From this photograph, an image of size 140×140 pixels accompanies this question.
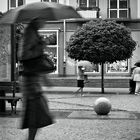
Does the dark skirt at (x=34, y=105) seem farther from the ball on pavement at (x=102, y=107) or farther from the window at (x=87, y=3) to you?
the window at (x=87, y=3)

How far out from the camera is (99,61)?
25.5 metres

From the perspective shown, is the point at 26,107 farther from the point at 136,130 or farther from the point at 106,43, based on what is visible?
the point at 106,43

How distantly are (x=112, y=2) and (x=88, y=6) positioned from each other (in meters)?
1.99

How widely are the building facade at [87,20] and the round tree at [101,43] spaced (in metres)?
11.9

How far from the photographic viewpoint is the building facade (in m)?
38.1

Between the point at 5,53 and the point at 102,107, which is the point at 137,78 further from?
the point at 102,107

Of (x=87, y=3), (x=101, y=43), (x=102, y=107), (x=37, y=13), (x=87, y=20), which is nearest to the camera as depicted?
(x=37, y=13)

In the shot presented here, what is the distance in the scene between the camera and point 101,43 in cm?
2506

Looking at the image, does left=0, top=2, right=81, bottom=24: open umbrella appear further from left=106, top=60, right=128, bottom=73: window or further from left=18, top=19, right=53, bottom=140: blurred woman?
left=106, top=60, right=128, bottom=73: window

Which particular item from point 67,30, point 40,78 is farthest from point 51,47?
point 40,78

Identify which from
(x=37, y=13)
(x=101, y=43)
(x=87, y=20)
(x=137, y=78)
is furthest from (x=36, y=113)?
(x=87, y=20)

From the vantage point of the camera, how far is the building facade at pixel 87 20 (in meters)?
38.1

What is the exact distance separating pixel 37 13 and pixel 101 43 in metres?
17.6

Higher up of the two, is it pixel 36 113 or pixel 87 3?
pixel 87 3
